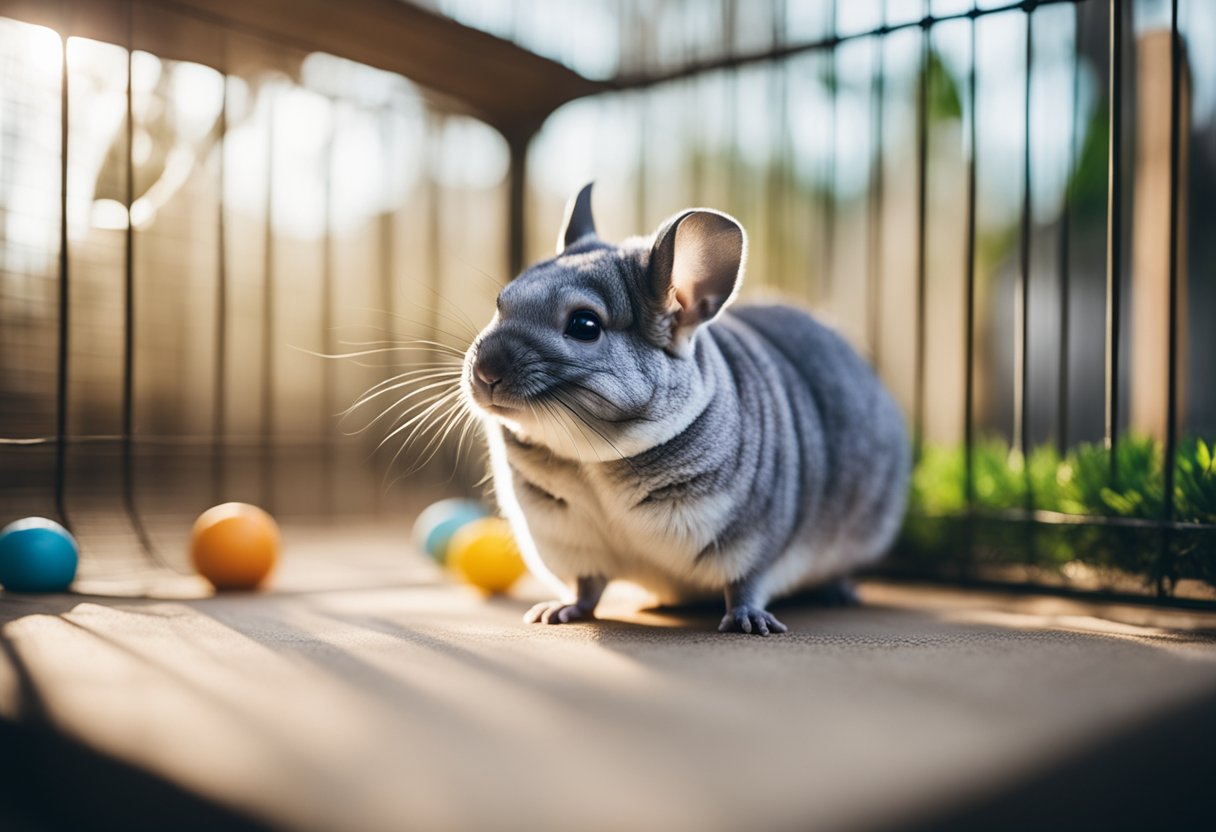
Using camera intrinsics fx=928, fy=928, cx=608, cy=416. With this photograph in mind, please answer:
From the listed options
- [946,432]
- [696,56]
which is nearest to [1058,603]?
[696,56]

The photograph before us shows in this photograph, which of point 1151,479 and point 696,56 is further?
point 696,56

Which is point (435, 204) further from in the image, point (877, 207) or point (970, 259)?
point (970, 259)

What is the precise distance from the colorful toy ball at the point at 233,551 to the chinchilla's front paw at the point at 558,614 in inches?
36.7

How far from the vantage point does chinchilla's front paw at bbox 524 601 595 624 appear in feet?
7.74

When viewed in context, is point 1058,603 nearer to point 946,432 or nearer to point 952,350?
point 946,432

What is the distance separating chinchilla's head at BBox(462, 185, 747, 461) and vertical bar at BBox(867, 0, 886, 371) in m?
1.31

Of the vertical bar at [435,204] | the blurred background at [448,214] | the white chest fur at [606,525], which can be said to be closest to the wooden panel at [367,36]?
the blurred background at [448,214]

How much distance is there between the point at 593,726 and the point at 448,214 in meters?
4.06

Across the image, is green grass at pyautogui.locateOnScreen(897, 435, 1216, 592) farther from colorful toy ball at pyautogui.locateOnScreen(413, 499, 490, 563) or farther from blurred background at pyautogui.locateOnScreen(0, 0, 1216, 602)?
colorful toy ball at pyautogui.locateOnScreen(413, 499, 490, 563)

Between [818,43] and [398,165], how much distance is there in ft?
6.89

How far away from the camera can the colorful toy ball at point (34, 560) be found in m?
2.59

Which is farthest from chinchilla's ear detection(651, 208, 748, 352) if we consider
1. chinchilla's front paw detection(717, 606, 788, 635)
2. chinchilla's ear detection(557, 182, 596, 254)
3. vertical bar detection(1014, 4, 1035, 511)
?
vertical bar detection(1014, 4, 1035, 511)

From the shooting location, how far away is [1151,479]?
2.62 metres

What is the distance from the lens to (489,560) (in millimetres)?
2898
